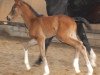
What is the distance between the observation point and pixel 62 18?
5859mm

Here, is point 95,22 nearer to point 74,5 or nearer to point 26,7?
point 74,5

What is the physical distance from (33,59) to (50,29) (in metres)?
1.43

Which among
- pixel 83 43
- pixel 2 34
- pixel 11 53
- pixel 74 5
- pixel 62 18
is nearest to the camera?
pixel 62 18

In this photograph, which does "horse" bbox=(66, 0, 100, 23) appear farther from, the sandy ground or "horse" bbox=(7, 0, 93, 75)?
"horse" bbox=(7, 0, 93, 75)

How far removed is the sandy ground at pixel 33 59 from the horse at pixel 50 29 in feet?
1.24

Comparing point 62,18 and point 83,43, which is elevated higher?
point 62,18

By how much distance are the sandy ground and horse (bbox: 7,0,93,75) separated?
378 millimetres

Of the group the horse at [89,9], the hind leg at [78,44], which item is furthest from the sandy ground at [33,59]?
the horse at [89,9]

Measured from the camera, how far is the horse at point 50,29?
19.0ft

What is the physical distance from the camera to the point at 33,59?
7.16m

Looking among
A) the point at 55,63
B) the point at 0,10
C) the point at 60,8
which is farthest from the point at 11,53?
the point at 0,10

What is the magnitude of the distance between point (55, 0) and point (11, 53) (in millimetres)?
1920

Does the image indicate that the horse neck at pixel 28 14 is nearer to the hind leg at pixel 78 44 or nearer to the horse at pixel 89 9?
the hind leg at pixel 78 44

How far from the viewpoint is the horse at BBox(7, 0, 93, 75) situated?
19.0 feet
